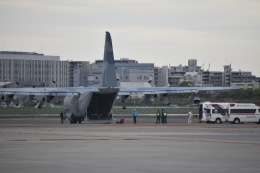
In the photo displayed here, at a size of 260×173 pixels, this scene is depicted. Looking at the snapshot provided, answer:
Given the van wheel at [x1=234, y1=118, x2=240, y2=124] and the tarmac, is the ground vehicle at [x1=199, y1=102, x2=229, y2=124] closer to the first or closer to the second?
the van wheel at [x1=234, y1=118, x2=240, y2=124]

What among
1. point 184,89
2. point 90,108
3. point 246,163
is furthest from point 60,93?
point 246,163

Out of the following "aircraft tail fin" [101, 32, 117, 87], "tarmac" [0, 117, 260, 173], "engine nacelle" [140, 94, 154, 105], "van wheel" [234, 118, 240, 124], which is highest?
"aircraft tail fin" [101, 32, 117, 87]

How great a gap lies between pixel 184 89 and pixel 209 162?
153 feet

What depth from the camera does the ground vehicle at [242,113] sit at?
7744 centimetres

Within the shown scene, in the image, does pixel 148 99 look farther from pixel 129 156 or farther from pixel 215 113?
pixel 129 156

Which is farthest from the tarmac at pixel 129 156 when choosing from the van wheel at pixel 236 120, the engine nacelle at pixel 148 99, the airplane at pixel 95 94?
the van wheel at pixel 236 120

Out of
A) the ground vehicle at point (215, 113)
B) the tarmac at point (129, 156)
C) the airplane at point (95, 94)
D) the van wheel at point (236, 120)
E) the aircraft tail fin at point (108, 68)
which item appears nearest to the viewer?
the tarmac at point (129, 156)

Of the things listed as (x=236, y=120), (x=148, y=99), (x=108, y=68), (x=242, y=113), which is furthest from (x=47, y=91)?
(x=242, y=113)

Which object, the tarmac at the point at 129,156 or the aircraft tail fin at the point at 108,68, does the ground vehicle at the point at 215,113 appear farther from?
the tarmac at the point at 129,156

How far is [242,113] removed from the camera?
77.6 m

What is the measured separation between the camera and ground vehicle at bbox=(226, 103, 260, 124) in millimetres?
77438

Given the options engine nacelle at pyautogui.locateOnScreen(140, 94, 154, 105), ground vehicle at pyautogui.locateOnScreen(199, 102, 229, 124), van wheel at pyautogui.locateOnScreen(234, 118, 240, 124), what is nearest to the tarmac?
engine nacelle at pyautogui.locateOnScreen(140, 94, 154, 105)

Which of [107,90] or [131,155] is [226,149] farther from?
[107,90]

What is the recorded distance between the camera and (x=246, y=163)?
2375cm
